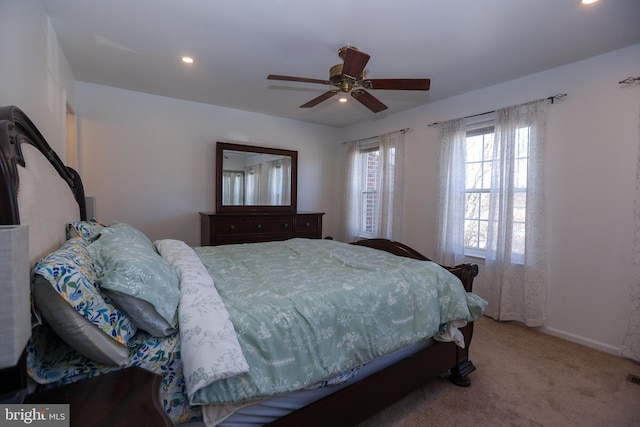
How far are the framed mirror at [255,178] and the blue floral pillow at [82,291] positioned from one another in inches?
120

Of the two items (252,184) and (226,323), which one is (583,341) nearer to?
(226,323)

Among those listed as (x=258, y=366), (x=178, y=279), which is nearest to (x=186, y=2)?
(x=178, y=279)

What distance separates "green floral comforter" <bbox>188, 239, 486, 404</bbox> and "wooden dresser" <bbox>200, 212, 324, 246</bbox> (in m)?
→ 1.50

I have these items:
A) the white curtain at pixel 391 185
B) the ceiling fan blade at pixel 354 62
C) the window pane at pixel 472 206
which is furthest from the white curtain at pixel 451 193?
the ceiling fan blade at pixel 354 62

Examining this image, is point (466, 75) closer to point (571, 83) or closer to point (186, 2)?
point (571, 83)

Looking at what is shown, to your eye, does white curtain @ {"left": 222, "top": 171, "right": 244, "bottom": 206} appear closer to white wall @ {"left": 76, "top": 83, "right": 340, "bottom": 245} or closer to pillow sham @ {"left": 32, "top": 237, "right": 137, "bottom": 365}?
white wall @ {"left": 76, "top": 83, "right": 340, "bottom": 245}

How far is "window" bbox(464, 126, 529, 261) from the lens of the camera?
295 centimetres

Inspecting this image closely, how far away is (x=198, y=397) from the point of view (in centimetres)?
100

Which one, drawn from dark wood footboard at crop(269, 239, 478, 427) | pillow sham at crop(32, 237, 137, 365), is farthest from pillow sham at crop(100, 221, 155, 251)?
dark wood footboard at crop(269, 239, 478, 427)

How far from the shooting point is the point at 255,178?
429 centimetres

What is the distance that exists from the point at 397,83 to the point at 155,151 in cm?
311

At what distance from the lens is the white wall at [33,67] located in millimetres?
1465

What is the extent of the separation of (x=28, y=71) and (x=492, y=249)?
410cm

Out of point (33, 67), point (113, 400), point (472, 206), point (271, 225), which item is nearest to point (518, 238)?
point (472, 206)
